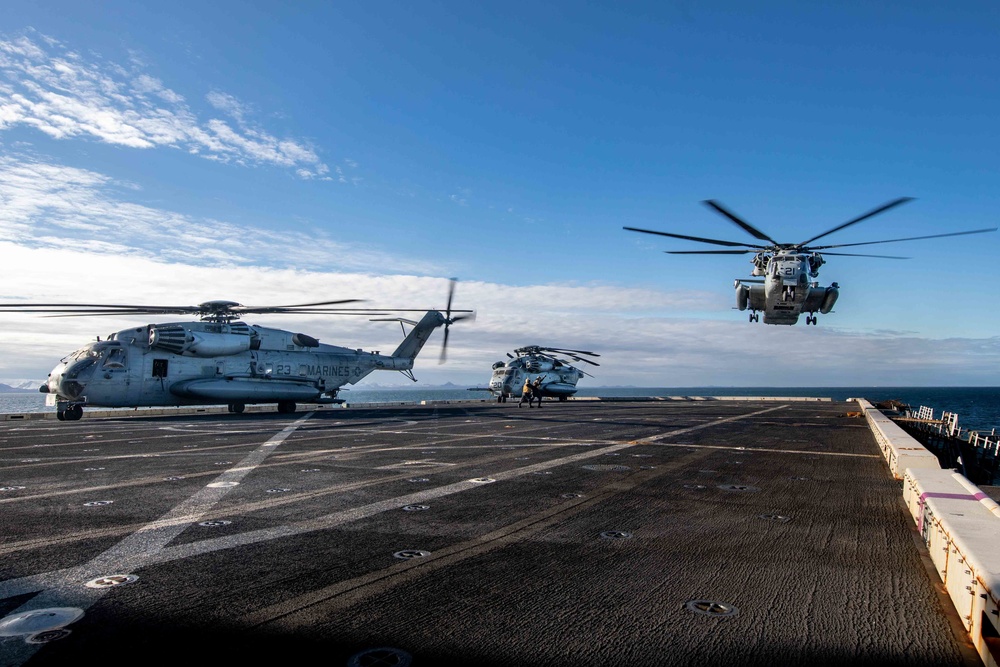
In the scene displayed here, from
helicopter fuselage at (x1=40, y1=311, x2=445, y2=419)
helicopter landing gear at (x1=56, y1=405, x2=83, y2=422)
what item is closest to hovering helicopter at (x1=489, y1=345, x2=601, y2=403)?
helicopter fuselage at (x1=40, y1=311, x2=445, y2=419)

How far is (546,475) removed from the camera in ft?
35.1

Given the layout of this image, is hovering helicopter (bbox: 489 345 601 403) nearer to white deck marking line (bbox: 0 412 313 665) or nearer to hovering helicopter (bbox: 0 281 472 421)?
hovering helicopter (bbox: 0 281 472 421)

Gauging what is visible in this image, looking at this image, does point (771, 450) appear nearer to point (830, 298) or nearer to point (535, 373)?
point (830, 298)

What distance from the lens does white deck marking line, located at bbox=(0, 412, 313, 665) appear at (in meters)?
4.31

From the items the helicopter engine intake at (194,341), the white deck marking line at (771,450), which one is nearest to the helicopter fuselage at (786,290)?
the white deck marking line at (771,450)

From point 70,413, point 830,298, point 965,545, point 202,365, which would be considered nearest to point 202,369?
point 202,365

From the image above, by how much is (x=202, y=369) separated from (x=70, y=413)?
5.83m

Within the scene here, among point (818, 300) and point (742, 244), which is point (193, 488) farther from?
point (818, 300)

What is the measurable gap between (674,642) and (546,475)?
692 cm

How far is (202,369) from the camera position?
31016mm

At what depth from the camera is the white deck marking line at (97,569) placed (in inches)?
170

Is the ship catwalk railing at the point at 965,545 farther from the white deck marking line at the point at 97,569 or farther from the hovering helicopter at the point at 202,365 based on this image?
the hovering helicopter at the point at 202,365

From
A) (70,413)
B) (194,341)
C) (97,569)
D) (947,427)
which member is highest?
(194,341)

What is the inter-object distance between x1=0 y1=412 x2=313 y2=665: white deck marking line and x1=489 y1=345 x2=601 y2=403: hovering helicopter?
46.3 metres
